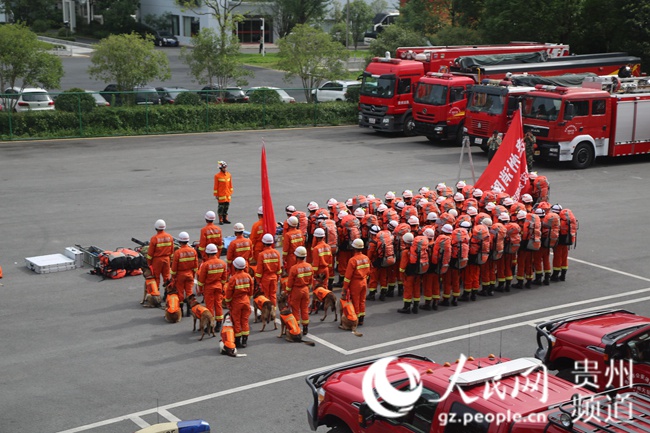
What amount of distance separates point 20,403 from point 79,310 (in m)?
4.07

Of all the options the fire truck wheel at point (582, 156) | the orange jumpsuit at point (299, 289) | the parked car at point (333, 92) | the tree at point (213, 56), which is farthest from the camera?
the parked car at point (333, 92)

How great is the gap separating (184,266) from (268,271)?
1.52 metres

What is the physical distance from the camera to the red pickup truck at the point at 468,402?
8.02m

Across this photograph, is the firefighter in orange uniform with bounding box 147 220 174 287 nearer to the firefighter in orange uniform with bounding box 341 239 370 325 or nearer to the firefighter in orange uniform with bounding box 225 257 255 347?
the firefighter in orange uniform with bounding box 225 257 255 347

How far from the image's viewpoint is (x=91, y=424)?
37.0 ft

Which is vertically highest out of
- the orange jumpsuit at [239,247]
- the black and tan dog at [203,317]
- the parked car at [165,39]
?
the parked car at [165,39]

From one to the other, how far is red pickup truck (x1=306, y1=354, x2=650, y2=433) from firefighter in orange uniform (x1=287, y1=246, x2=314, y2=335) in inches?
180

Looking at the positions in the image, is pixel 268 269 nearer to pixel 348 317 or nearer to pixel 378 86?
pixel 348 317

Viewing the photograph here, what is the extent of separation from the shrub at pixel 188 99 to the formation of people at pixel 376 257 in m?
20.1

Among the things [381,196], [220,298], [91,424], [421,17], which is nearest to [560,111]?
[381,196]

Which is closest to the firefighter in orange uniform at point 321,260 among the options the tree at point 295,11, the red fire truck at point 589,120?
the red fire truck at point 589,120

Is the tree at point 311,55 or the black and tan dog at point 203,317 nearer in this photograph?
the black and tan dog at point 203,317

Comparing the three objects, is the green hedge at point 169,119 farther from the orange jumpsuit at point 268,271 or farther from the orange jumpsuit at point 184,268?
the orange jumpsuit at point 268,271

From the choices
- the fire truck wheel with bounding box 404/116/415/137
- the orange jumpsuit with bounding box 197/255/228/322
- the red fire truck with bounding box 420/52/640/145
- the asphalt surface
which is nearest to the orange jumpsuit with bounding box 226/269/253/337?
the asphalt surface
